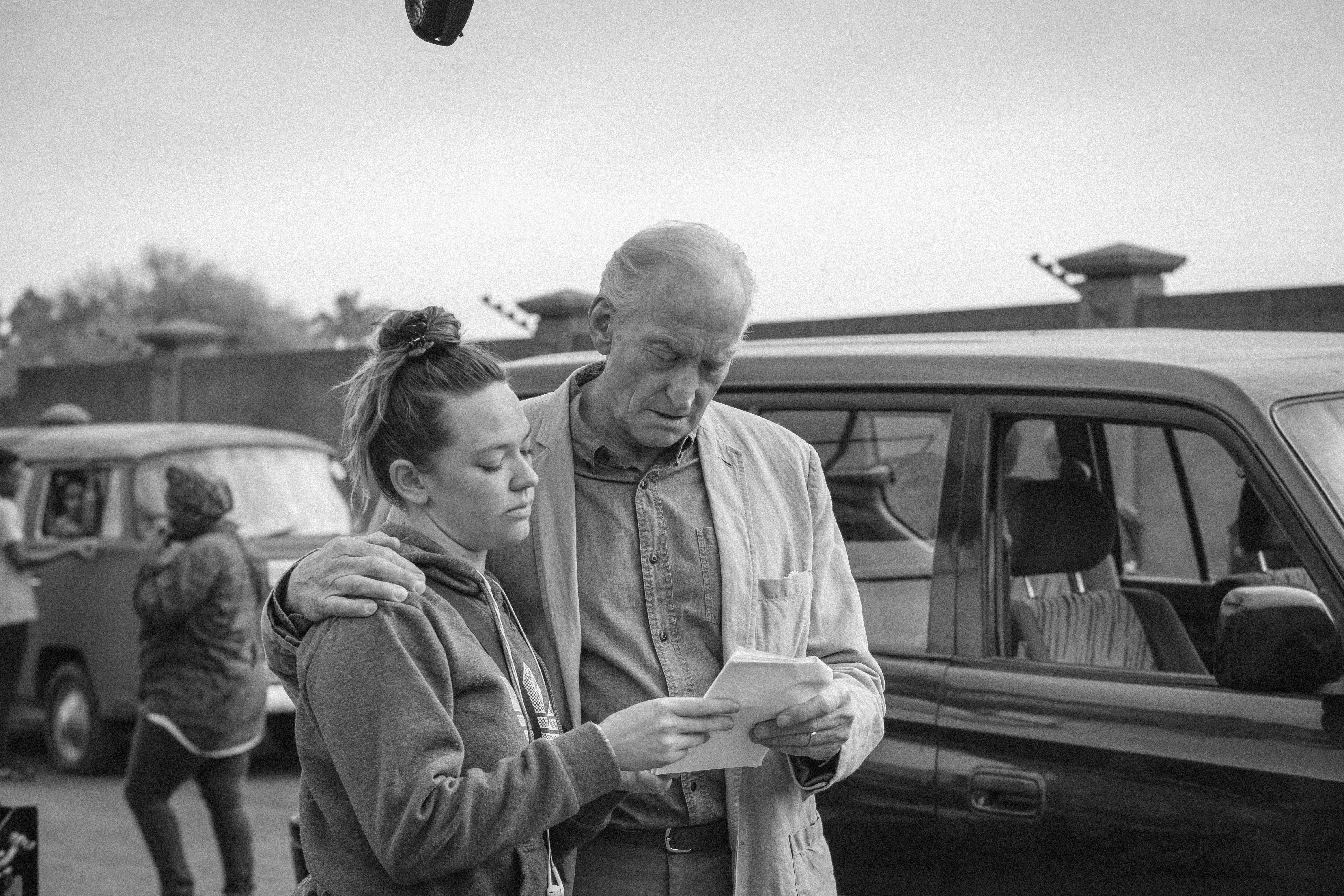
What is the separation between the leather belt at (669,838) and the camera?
2.53 meters

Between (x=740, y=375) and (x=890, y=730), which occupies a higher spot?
(x=740, y=375)

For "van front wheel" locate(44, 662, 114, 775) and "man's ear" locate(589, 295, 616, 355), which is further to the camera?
"van front wheel" locate(44, 662, 114, 775)

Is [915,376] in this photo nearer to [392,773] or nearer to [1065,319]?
[392,773]

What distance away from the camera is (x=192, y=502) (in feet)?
22.1

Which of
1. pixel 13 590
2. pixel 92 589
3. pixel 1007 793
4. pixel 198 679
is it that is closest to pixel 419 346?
pixel 1007 793

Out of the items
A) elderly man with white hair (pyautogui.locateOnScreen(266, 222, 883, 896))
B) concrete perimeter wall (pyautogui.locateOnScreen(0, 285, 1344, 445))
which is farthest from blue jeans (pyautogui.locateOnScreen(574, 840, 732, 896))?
concrete perimeter wall (pyautogui.locateOnScreen(0, 285, 1344, 445))

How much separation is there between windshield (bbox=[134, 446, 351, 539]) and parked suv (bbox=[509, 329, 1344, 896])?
6446mm

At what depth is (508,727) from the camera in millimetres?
2137

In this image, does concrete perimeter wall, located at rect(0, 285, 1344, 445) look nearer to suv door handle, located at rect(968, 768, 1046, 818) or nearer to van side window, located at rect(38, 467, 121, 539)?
van side window, located at rect(38, 467, 121, 539)

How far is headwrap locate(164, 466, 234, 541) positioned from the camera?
6.73 m

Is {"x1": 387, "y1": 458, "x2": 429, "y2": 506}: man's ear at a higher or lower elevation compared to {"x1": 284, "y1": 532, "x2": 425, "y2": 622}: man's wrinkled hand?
higher

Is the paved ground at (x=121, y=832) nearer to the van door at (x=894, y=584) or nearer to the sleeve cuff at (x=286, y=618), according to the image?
the van door at (x=894, y=584)

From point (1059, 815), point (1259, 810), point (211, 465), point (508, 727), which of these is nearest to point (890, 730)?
point (1059, 815)

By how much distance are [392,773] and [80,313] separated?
68.0m
